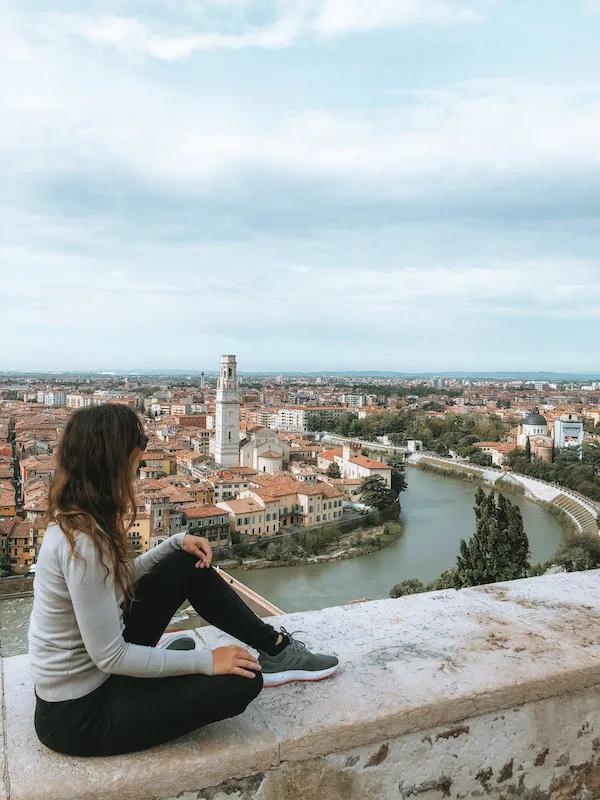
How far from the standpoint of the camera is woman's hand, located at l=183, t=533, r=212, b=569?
0.87 m

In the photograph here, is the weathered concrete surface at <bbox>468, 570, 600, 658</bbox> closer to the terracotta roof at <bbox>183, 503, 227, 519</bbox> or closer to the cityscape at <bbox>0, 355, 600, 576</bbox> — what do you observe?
the cityscape at <bbox>0, 355, 600, 576</bbox>

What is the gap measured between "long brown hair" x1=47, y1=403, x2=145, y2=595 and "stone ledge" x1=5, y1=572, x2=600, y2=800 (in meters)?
0.20

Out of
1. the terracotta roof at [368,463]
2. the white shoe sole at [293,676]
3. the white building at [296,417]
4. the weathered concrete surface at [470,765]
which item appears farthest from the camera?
the white building at [296,417]

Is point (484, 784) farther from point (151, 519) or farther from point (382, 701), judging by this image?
point (151, 519)

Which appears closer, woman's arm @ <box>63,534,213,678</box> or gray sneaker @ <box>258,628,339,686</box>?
woman's arm @ <box>63,534,213,678</box>

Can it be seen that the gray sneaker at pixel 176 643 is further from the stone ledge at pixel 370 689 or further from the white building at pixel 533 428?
the white building at pixel 533 428

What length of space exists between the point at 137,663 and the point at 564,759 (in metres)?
0.62

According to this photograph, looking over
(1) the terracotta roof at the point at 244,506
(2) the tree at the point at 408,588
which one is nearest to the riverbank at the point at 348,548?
(1) the terracotta roof at the point at 244,506

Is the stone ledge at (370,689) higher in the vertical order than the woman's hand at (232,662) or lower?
lower

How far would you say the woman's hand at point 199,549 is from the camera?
0.87m

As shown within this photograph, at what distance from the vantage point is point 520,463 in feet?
57.1

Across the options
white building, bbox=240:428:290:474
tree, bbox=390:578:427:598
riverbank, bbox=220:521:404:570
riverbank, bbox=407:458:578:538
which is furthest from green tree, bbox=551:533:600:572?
white building, bbox=240:428:290:474

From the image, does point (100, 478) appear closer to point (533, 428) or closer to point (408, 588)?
point (408, 588)

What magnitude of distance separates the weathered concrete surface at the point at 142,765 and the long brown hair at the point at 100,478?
184 mm
